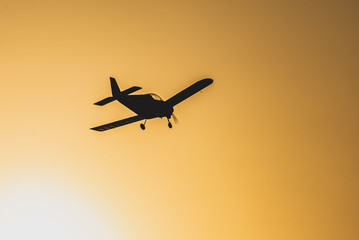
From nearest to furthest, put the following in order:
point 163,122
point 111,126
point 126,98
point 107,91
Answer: point 126,98, point 111,126, point 107,91, point 163,122

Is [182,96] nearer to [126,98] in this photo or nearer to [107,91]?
[126,98]

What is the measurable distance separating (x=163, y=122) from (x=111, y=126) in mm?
2610

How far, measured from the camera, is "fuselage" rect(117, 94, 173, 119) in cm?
830

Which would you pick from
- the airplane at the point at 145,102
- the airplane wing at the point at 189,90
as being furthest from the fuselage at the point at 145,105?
the airplane wing at the point at 189,90

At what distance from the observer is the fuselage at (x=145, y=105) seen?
8305 mm

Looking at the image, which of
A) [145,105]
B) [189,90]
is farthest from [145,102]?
[189,90]

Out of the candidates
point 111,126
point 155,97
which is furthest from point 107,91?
point 155,97

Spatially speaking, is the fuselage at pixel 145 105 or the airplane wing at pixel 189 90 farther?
the airplane wing at pixel 189 90

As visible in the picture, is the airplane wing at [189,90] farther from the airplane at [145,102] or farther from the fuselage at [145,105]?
the fuselage at [145,105]

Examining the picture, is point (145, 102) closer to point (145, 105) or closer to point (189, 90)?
point (145, 105)

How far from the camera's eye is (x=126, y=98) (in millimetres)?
8305

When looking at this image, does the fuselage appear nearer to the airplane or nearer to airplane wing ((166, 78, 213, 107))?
the airplane

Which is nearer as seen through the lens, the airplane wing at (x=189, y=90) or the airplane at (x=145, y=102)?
the airplane at (x=145, y=102)

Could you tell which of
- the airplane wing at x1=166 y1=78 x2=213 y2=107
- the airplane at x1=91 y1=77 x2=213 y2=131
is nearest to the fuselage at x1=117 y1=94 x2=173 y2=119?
the airplane at x1=91 y1=77 x2=213 y2=131
